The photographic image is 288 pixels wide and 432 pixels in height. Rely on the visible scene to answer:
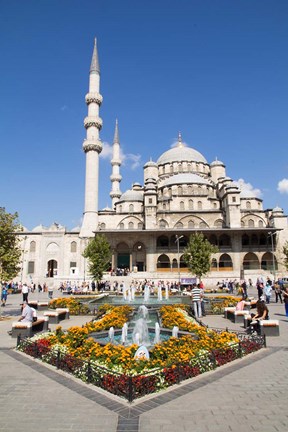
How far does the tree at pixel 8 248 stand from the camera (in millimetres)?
12883

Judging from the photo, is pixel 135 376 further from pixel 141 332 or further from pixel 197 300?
pixel 197 300

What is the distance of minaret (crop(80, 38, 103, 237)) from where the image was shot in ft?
123

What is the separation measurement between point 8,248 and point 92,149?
26485 mm

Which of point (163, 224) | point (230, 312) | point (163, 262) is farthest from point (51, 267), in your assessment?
point (230, 312)

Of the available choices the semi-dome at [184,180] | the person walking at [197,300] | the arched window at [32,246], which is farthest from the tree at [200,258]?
the arched window at [32,246]

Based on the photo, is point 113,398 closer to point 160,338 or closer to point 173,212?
point 160,338

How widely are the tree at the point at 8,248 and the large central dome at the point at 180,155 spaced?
40398 millimetres

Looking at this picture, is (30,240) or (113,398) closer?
(113,398)

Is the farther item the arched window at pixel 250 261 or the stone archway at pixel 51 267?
the stone archway at pixel 51 267

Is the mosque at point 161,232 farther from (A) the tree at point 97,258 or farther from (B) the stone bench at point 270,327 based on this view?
(B) the stone bench at point 270,327

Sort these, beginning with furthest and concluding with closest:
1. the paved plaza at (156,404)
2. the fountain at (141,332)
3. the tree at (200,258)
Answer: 1. the tree at (200,258)
2. the fountain at (141,332)
3. the paved plaza at (156,404)

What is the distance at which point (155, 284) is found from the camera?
31812 millimetres

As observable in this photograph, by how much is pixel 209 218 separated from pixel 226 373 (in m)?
35.7

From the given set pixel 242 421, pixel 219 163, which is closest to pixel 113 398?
pixel 242 421
